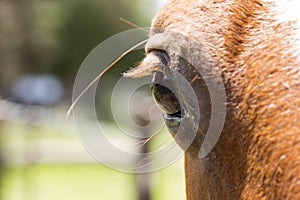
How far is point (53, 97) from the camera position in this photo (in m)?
14.6

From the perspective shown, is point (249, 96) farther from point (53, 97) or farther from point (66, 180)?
point (53, 97)

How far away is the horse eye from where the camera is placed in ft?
6.01

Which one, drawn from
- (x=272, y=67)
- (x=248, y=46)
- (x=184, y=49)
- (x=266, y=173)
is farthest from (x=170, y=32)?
(x=266, y=173)

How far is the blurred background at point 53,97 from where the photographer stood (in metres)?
10.5

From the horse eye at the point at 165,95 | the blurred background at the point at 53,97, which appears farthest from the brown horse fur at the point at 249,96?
the blurred background at the point at 53,97

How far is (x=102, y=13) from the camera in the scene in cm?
3350

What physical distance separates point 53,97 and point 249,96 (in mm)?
13226

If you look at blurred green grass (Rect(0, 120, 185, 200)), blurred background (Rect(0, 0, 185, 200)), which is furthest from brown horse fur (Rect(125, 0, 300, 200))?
blurred green grass (Rect(0, 120, 185, 200))

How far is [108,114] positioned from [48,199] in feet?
33.1

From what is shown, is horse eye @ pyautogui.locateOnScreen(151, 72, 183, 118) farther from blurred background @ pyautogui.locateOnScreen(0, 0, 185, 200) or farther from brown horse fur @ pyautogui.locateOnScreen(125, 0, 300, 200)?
blurred background @ pyautogui.locateOnScreen(0, 0, 185, 200)

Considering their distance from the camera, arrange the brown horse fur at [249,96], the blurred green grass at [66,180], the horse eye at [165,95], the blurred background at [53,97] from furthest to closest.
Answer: the blurred background at [53,97] < the blurred green grass at [66,180] < the horse eye at [165,95] < the brown horse fur at [249,96]

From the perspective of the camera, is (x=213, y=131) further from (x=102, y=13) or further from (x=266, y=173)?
(x=102, y=13)

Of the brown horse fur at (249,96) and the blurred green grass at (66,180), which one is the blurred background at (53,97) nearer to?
the blurred green grass at (66,180)

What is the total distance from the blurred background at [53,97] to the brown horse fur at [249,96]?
5.37m
